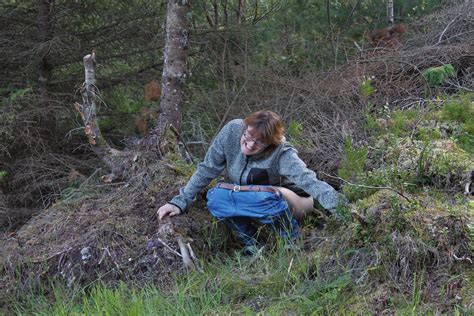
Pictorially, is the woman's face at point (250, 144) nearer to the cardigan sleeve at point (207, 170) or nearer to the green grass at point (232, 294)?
the cardigan sleeve at point (207, 170)

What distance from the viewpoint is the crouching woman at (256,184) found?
15.0ft

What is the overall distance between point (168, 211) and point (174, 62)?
7.14 ft

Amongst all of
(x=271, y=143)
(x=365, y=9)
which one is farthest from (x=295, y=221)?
(x=365, y=9)

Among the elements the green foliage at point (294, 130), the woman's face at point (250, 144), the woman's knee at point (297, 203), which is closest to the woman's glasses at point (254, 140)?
the woman's face at point (250, 144)

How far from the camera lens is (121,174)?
613 cm

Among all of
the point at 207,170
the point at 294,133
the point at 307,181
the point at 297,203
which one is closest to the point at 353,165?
the point at 307,181

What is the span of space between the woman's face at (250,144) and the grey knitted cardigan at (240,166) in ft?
0.31

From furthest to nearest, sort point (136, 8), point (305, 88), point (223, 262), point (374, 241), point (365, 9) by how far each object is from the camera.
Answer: point (365, 9) → point (136, 8) → point (305, 88) → point (223, 262) → point (374, 241)

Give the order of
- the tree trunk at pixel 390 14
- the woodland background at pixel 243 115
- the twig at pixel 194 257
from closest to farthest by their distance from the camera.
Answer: the woodland background at pixel 243 115, the twig at pixel 194 257, the tree trunk at pixel 390 14

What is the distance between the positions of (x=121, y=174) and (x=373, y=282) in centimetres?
319

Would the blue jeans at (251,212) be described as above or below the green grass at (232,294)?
above

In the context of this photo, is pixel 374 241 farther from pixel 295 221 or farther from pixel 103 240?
pixel 103 240

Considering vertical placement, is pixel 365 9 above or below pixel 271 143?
above

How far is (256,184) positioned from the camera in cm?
483
